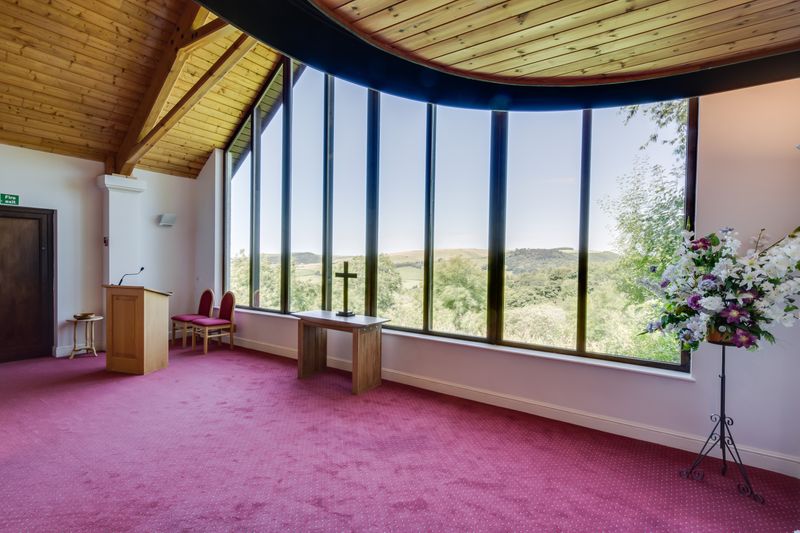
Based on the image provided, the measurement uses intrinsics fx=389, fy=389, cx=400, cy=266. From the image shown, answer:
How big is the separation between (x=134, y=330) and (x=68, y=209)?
2.33m

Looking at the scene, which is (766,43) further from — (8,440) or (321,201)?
(8,440)

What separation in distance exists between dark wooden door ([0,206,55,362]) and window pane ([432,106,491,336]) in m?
5.26

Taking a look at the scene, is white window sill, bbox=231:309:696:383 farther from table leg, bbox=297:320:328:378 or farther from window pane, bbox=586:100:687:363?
table leg, bbox=297:320:328:378

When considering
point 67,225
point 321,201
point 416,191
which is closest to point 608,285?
point 416,191

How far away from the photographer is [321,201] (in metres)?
5.42

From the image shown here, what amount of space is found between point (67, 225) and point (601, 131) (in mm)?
6742

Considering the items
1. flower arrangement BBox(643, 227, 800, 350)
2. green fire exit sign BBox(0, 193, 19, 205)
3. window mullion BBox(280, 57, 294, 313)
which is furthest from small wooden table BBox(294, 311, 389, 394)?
green fire exit sign BBox(0, 193, 19, 205)

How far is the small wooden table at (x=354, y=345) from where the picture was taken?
156 inches

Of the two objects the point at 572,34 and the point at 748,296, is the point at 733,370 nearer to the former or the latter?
the point at 748,296

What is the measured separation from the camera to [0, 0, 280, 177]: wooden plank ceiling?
13.5 ft

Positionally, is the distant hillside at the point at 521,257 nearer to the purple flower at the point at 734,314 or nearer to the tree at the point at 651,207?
the tree at the point at 651,207

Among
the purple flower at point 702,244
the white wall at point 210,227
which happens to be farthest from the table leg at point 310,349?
the purple flower at point 702,244

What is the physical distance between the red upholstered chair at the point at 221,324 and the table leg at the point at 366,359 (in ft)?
9.08

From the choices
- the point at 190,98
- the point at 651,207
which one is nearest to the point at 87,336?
the point at 190,98
